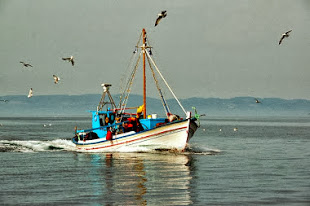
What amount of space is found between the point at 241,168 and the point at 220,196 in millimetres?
10048

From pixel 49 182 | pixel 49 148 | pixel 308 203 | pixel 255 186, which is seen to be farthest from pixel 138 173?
pixel 49 148

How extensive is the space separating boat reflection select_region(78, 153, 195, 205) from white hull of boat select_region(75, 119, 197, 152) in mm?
1053

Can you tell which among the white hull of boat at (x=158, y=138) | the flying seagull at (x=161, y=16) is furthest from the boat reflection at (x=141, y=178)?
the flying seagull at (x=161, y=16)

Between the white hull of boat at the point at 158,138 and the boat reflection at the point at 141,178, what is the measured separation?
105 cm

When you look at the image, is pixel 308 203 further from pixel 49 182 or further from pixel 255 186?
pixel 49 182

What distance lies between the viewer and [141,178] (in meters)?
25.7

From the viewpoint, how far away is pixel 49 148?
48750mm

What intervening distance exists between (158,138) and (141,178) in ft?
43.7

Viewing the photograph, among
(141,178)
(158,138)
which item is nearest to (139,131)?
(158,138)

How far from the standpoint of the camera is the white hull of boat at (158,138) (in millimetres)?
38594

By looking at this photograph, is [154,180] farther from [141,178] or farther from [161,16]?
[161,16]

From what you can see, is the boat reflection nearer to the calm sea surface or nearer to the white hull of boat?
the calm sea surface

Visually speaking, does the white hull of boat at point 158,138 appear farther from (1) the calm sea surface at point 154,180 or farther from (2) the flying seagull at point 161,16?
(2) the flying seagull at point 161,16

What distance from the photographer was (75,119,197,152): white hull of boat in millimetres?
38594
